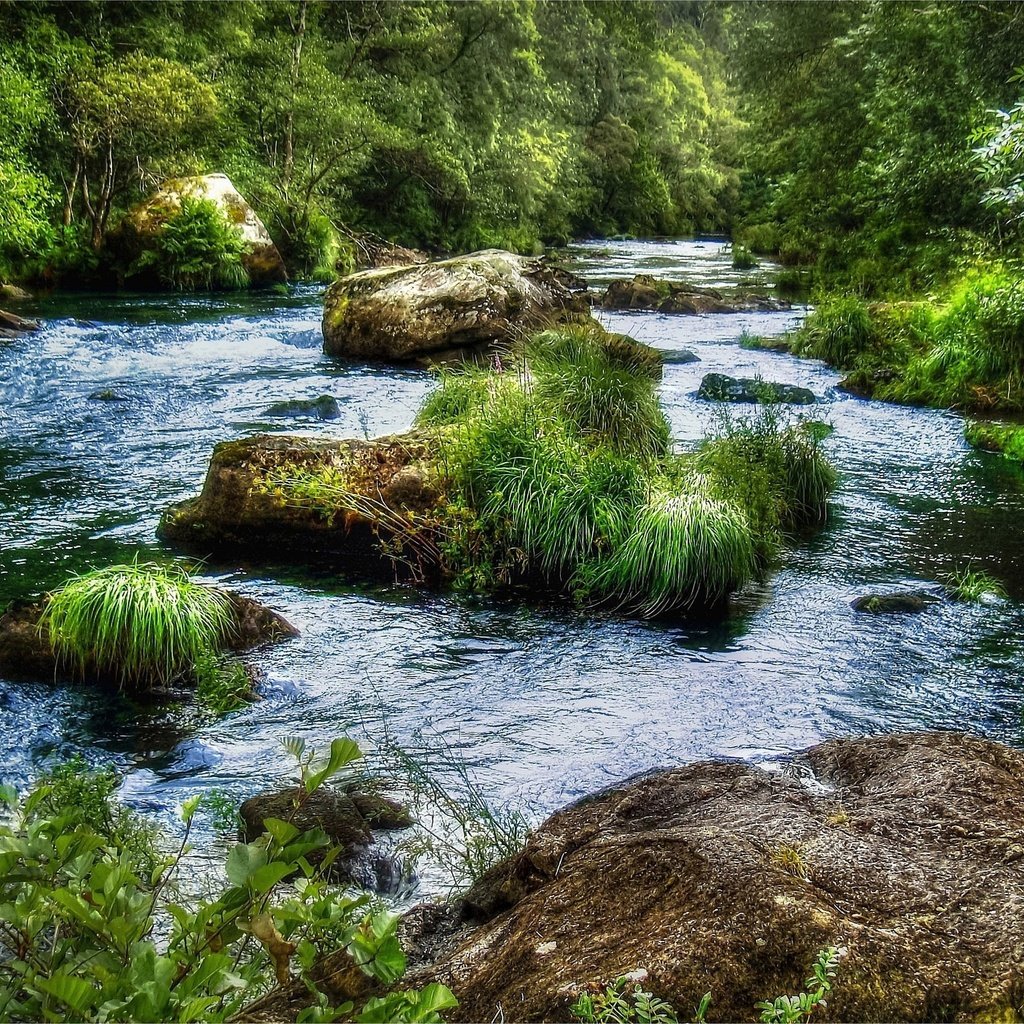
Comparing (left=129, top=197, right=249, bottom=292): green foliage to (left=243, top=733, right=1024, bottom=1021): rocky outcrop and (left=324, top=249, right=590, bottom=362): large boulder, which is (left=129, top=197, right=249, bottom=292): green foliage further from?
(left=243, top=733, right=1024, bottom=1021): rocky outcrop

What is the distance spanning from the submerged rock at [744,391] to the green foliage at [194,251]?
13.0 metres

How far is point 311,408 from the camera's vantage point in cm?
1310

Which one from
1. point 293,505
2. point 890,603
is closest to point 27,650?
point 293,505

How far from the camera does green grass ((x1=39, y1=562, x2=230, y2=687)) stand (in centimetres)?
647

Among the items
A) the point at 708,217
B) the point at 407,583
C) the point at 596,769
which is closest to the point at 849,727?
the point at 596,769

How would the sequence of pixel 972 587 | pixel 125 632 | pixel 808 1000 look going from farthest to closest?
pixel 972 587
pixel 125 632
pixel 808 1000

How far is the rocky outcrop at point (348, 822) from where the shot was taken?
181 inches

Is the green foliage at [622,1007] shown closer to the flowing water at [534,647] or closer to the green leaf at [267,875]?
the green leaf at [267,875]

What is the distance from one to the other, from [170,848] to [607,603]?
409 cm

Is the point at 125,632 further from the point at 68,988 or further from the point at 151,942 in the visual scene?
the point at 68,988

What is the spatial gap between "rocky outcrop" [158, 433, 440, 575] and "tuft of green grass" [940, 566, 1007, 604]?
13.7ft

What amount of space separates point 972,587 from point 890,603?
29.0 inches

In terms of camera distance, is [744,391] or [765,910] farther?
[744,391]

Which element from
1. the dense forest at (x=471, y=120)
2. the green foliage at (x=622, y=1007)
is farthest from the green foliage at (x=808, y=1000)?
the dense forest at (x=471, y=120)
